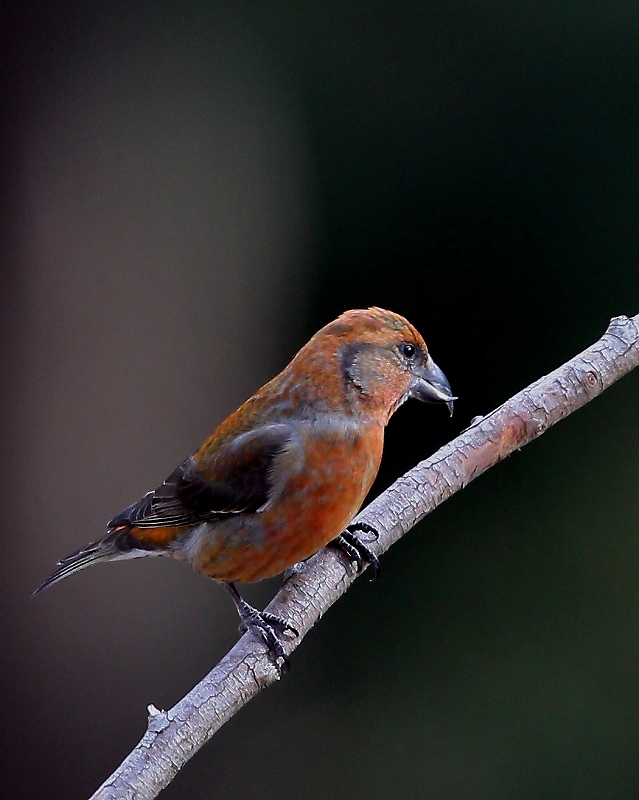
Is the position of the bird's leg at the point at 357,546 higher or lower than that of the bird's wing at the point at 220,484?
lower

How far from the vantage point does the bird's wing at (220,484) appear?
243 cm

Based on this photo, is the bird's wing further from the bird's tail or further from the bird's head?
the bird's head

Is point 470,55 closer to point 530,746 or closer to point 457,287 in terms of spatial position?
point 457,287

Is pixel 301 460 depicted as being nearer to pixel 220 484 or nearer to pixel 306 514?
pixel 306 514

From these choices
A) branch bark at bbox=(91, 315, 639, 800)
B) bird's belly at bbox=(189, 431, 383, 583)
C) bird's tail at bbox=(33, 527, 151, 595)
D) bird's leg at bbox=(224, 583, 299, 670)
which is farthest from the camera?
bird's tail at bbox=(33, 527, 151, 595)

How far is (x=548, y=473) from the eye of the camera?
4.04 m

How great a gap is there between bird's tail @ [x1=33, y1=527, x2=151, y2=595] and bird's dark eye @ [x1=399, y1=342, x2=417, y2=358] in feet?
2.82

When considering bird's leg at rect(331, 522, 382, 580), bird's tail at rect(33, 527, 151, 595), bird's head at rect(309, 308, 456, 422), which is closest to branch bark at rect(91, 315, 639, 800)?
bird's leg at rect(331, 522, 382, 580)

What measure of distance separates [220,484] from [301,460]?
263 millimetres

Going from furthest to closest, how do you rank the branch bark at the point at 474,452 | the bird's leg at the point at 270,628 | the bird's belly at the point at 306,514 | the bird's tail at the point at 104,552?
the bird's tail at the point at 104,552, the branch bark at the point at 474,452, the bird's belly at the point at 306,514, the bird's leg at the point at 270,628

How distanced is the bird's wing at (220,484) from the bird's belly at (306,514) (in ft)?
0.19

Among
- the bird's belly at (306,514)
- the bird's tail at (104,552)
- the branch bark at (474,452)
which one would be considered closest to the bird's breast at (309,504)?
the bird's belly at (306,514)

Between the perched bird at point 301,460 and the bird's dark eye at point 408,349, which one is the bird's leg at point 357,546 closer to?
the perched bird at point 301,460

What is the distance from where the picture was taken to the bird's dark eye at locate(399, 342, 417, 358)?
246cm
